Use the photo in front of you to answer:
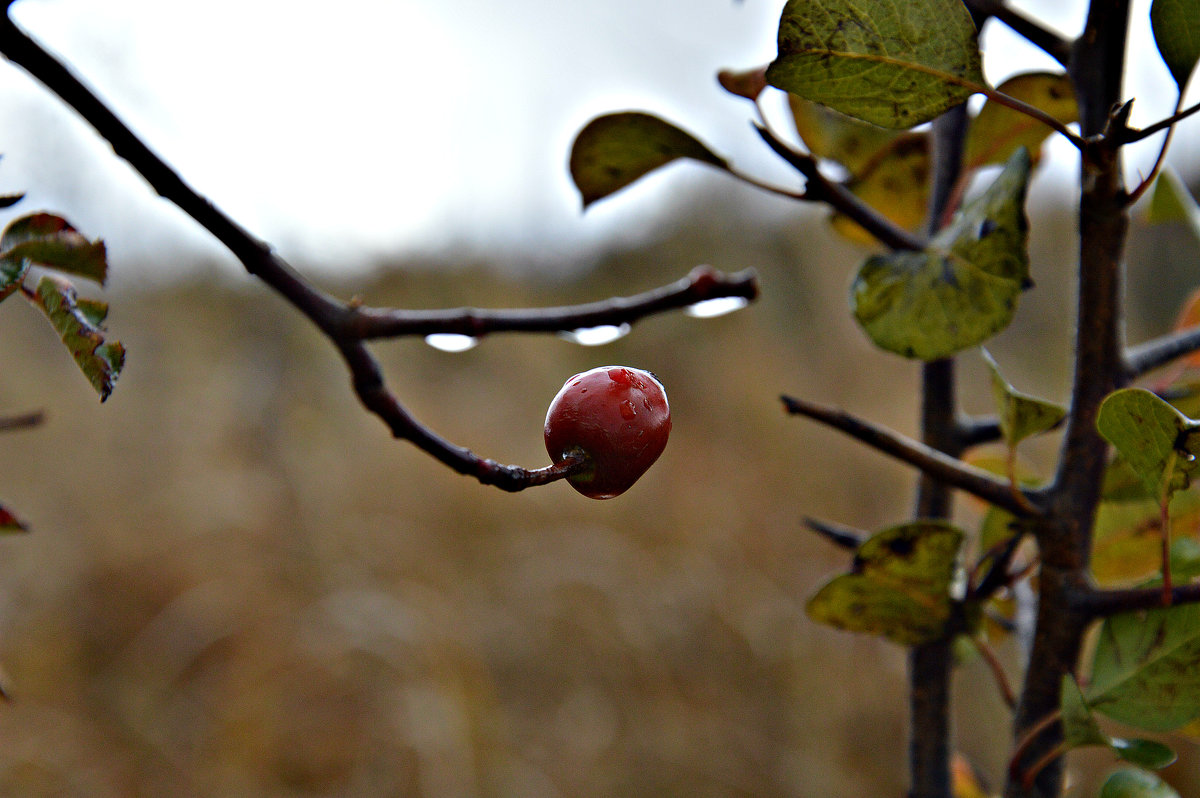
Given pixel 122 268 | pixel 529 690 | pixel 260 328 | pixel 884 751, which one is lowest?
pixel 884 751

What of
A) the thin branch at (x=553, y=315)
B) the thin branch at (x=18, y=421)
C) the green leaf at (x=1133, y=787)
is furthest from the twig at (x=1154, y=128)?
the thin branch at (x=18, y=421)

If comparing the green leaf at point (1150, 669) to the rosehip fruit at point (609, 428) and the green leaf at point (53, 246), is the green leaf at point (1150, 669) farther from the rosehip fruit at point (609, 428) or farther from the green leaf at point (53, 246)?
the green leaf at point (53, 246)

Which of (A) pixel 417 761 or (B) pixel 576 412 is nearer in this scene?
(B) pixel 576 412

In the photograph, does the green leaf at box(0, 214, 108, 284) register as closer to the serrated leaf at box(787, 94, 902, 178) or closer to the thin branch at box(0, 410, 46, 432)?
the thin branch at box(0, 410, 46, 432)

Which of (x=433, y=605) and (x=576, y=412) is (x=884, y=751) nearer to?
(x=433, y=605)

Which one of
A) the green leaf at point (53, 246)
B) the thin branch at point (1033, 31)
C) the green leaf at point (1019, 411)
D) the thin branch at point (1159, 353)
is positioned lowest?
the green leaf at point (1019, 411)

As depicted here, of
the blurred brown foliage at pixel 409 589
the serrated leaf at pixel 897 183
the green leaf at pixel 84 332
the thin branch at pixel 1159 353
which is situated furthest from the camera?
the blurred brown foliage at pixel 409 589

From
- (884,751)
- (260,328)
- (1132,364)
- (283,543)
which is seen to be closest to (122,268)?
(260,328)
